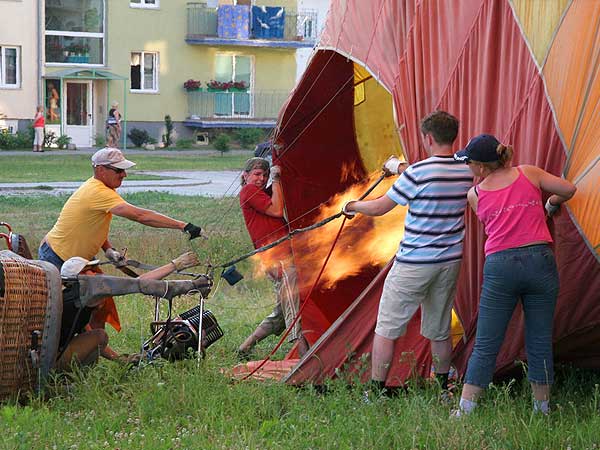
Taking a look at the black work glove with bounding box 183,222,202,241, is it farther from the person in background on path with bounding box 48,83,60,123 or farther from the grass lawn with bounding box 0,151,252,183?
the person in background on path with bounding box 48,83,60,123

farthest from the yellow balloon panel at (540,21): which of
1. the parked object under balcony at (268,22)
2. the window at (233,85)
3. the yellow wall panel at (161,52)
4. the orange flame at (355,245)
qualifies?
the parked object under balcony at (268,22)

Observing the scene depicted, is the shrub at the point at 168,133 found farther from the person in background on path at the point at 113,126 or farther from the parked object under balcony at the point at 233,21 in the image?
the parked object under balcony at the point at 233,21

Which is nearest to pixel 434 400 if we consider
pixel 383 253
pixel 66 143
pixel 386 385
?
pixel 386 385

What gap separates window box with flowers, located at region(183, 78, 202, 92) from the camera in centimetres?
3819

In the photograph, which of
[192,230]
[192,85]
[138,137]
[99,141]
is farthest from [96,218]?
[192,85]

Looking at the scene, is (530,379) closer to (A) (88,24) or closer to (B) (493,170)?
(B) (493,170)

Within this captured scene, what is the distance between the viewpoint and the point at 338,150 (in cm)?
920

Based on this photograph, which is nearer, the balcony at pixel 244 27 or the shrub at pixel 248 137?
the shrub at pixel 248 137

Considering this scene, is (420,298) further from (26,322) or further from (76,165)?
(76,165)

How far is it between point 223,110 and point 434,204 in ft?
108

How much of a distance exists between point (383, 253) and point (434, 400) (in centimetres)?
236

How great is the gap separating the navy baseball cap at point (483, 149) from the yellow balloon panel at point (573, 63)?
0.42 m

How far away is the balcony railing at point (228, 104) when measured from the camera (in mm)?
38531

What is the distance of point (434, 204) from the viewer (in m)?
6.12
